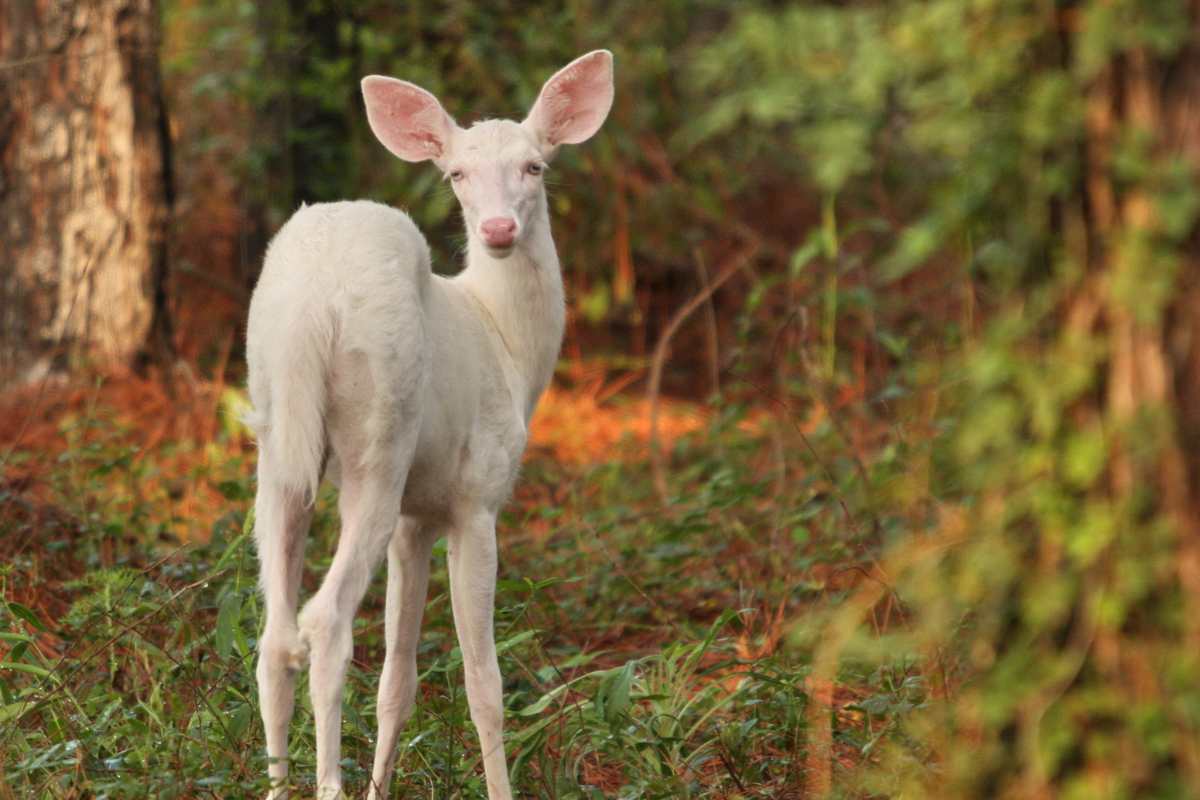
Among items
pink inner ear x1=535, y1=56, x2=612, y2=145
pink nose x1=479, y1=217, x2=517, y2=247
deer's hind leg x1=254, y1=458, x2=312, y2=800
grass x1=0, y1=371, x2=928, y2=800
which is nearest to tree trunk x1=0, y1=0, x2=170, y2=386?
grass x1=0, y1=371, x2=928, y2=800

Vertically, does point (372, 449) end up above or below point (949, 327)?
above

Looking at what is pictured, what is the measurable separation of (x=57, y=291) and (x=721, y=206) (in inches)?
181

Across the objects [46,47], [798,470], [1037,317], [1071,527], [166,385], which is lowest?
[798,470]

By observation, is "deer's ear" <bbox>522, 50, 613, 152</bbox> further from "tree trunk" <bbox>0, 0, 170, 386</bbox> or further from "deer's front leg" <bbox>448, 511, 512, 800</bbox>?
"tree trunk" <bbox>0, 0, 170, 386</bbox>

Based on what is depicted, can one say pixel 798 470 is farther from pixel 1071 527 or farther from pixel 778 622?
pixel 1071 527

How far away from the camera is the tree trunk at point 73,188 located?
712cm

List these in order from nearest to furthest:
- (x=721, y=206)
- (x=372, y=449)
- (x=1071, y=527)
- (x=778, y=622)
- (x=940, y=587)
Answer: (x=1071, y=527)
(x=940, y=587)
(x=372, y=449)
(x=778, y=622)
(x=721, y=206)

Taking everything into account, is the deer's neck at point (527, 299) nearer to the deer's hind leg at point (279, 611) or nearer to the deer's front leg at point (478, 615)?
the deer's front leg at point (478, 615)

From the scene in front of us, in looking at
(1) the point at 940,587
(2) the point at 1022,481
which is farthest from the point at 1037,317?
(1) the point at 940,587

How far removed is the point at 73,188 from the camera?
23.7 ft

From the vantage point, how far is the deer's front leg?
3986 millimetres

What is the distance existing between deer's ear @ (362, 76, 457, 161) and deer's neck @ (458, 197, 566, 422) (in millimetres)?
377

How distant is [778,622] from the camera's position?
16.3 feet

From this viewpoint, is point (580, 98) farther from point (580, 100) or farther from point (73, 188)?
point (73, 188)
